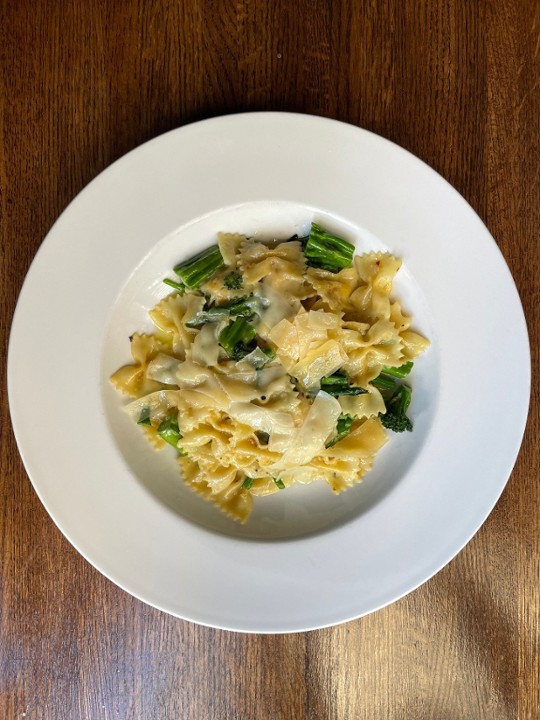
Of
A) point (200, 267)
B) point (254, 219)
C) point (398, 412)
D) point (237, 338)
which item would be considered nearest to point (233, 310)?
point (237, 338)

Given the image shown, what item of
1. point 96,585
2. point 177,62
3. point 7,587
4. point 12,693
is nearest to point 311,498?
point 96,585

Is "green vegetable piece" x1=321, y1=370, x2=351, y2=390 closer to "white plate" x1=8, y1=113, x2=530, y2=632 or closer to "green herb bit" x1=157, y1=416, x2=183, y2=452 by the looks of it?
"white plate" x1=8, y1=113, x2=530, y2=632

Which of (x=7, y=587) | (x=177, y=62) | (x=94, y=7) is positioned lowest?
(x=7, y=587)

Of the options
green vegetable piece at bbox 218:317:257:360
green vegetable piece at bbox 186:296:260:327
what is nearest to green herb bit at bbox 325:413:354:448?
green vegetable piece at bbox 218:317:257:360

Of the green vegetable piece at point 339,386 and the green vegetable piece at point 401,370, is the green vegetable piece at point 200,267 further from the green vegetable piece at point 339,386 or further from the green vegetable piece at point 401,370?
the green vegetable piece at point 401,370

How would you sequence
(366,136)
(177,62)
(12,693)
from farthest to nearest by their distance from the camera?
1. (12,693)
2. (177,62)
3. (366,136)

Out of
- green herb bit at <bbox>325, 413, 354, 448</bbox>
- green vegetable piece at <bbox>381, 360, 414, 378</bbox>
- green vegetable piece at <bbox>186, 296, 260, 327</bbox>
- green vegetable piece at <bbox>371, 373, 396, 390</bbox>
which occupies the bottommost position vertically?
green herb bit at <bbox>325, 413, 354, 448</bbox>

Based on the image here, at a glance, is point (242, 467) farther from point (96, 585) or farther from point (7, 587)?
point (7, 587)
